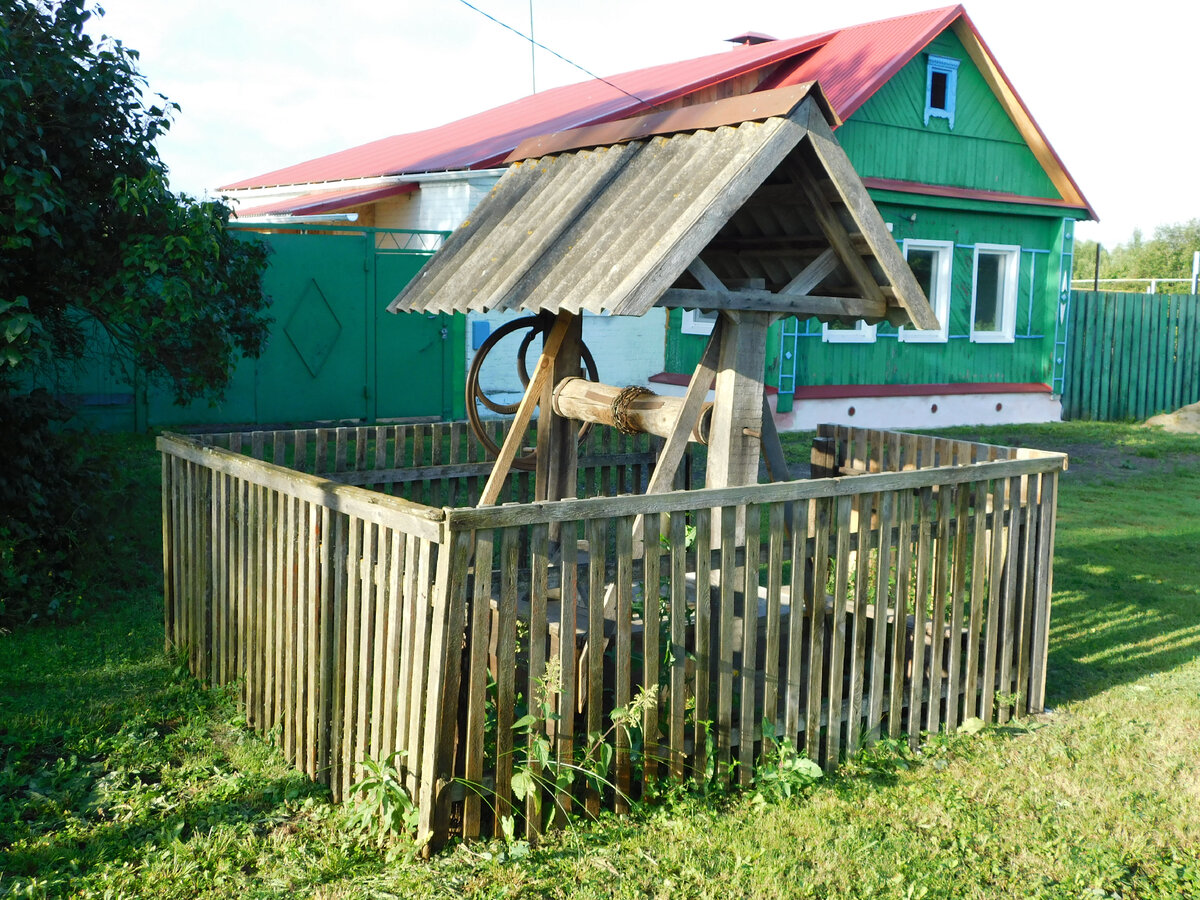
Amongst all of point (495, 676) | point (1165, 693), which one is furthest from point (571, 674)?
point (1165, 693)

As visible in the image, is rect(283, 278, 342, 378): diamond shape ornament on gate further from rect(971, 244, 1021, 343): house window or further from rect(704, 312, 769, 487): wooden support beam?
rect(971, 244, 1021, 343): house window

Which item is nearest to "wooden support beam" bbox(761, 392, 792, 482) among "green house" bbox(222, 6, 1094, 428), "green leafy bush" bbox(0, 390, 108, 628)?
"green leafy bush" bbox(0, 390, 108, 628)

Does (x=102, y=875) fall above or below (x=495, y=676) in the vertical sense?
below

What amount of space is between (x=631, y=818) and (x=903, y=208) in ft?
48.3

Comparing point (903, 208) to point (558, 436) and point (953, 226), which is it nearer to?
point (953, 226)

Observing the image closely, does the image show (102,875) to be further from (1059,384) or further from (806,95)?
(1059,384)

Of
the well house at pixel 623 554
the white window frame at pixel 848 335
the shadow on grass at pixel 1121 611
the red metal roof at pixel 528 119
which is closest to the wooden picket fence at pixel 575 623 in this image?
the well house at pixel 623 554

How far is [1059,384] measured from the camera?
787 inches

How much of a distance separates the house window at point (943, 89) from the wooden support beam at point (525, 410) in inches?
522

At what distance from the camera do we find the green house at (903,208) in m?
16.6

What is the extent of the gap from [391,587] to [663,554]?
1.21 metres

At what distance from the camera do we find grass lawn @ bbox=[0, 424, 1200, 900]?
155 inches

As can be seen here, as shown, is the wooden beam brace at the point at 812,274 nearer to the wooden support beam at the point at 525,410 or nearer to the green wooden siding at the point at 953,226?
the wooden support beam at the point at 525,410

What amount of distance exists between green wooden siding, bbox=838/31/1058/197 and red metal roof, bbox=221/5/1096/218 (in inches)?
10.3
